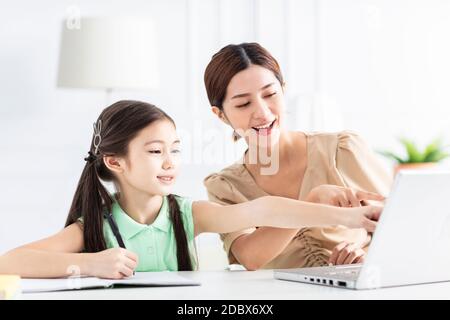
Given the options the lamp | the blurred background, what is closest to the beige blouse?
the blurred background

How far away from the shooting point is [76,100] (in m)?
3.00

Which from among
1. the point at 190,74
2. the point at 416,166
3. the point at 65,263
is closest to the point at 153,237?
the point at 65,263

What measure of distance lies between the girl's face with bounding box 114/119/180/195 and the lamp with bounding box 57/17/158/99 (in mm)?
1416

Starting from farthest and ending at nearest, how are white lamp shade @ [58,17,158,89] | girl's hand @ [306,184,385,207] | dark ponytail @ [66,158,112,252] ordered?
white lamp shade @ [58,17,158,89] → dark ponytail @ [66,158,112,252] → girl's hand @ [306,184,385,207]

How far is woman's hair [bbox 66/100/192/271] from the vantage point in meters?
1.36

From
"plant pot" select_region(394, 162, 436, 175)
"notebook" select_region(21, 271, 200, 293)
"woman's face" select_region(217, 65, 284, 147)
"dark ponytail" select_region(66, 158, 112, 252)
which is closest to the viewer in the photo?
"notebook" select_region(21, 271, 200, 293)

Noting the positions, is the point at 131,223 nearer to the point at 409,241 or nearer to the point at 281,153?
the point at 281,153

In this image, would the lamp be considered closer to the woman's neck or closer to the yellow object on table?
the woman's neck

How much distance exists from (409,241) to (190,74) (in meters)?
2.16
